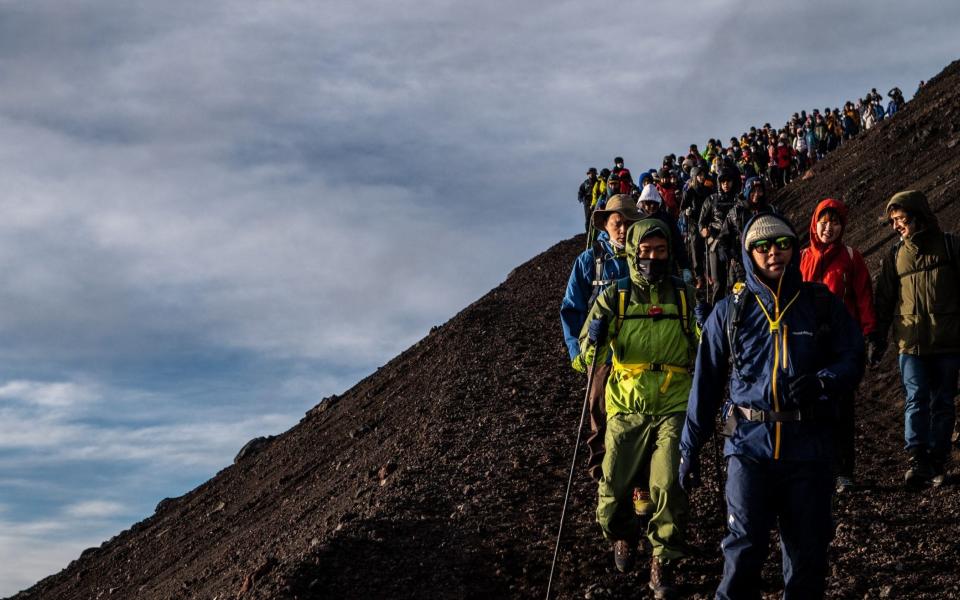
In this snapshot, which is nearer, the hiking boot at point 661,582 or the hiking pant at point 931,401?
the hiking boot at point 661,582

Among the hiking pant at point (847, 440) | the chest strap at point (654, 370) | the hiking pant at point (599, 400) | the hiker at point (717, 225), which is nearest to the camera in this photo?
the chest strap at point (654, 370)

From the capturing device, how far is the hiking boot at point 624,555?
746 centimetres

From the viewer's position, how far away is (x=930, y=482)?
905cm

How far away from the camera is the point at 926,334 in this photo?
353 inches

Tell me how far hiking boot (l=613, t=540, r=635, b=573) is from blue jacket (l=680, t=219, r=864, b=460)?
198 cm

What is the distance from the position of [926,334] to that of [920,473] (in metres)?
1.25

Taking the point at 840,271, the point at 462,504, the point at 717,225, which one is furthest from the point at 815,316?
the point at 717,225

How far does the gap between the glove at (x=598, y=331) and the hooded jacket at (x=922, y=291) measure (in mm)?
3327

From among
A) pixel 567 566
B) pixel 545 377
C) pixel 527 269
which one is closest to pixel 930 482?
pixel 567 566

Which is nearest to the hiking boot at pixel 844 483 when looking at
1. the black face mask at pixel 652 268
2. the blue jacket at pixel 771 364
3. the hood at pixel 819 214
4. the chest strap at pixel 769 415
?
the hood at pixel 819 214

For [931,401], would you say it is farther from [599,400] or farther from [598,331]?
[598,331]

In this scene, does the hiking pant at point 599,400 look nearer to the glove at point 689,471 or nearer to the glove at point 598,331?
the glove at point 598,331

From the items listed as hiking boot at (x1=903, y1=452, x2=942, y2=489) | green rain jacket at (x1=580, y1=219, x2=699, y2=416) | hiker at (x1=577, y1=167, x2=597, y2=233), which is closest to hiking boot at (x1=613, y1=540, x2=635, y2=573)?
green rain jacket at (x1=580, y1=219, x2=699, y2=416)

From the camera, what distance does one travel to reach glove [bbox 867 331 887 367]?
8812 mm
